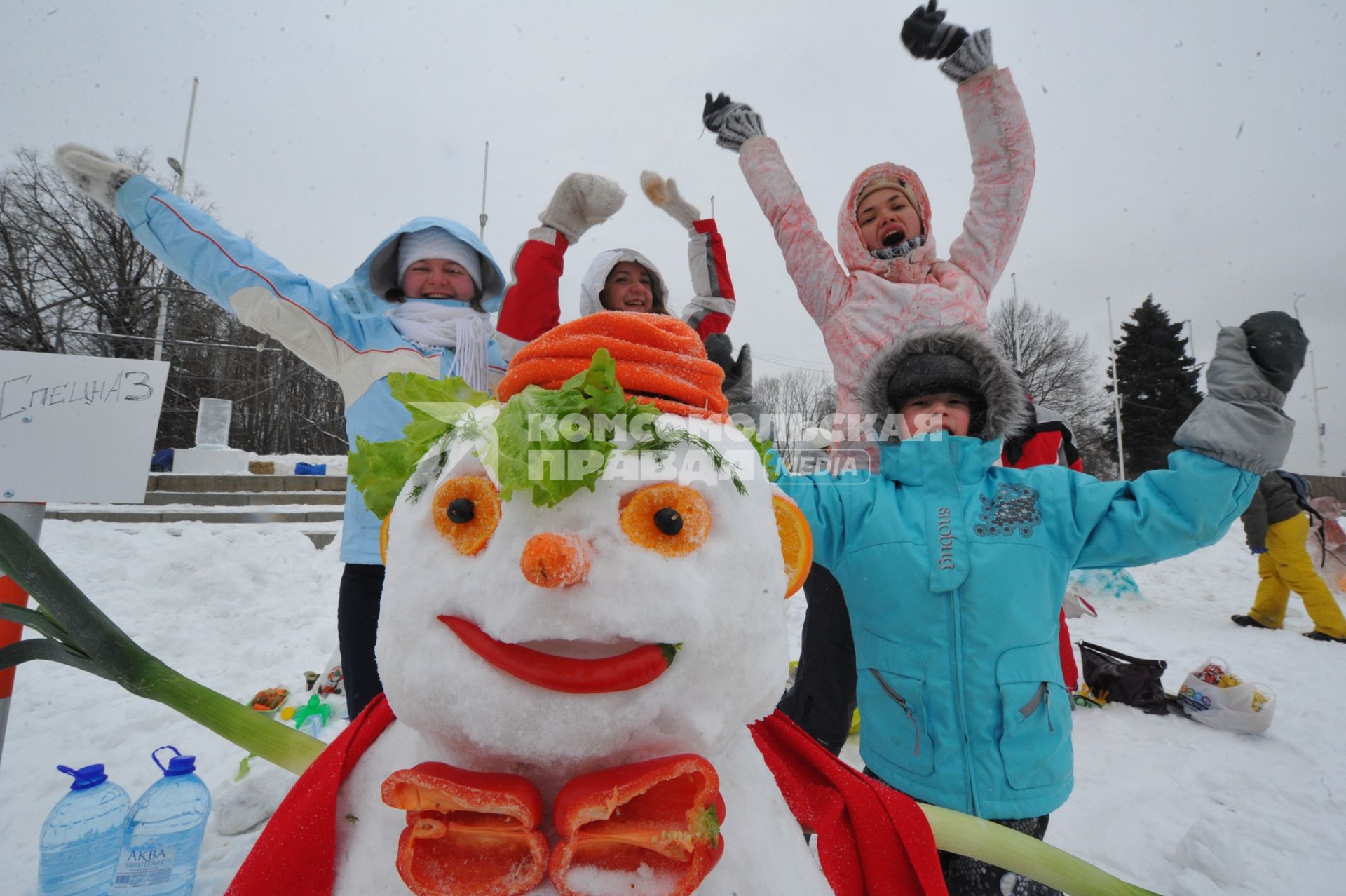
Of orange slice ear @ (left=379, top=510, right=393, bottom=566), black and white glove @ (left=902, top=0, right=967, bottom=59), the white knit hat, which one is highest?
black and white glove @ (left=902, top=0, right=967, bottom=59)

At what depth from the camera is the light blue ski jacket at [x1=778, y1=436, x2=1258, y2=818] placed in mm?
1602

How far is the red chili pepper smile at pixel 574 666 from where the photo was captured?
71 cm

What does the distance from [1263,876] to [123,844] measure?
13.1 feet

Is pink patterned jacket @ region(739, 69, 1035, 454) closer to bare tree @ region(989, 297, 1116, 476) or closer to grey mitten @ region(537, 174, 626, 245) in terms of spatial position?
grey mitten @ region(537, 174, 626, 245)

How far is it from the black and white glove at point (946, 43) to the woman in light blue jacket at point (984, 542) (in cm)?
123

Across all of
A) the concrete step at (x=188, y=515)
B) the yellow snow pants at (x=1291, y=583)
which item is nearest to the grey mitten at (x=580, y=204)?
the concrete step at (x=188, y=515)

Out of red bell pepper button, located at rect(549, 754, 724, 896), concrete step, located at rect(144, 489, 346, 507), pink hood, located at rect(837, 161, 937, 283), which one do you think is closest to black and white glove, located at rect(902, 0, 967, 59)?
pink hood, located at rect(837, 161, 937, 283)

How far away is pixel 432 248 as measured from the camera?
7.61ft

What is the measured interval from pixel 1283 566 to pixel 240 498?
41.0 feet

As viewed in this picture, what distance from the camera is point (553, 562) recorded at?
0.67 m

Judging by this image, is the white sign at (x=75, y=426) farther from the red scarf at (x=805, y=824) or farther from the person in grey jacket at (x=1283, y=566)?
the person in grey jacket at (x=1283, y=566)

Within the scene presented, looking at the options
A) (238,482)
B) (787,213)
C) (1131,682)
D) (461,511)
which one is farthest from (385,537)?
(238,482)

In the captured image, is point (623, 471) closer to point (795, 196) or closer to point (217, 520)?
point (795, 196)

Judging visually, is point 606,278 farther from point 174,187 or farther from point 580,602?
point 174,187
